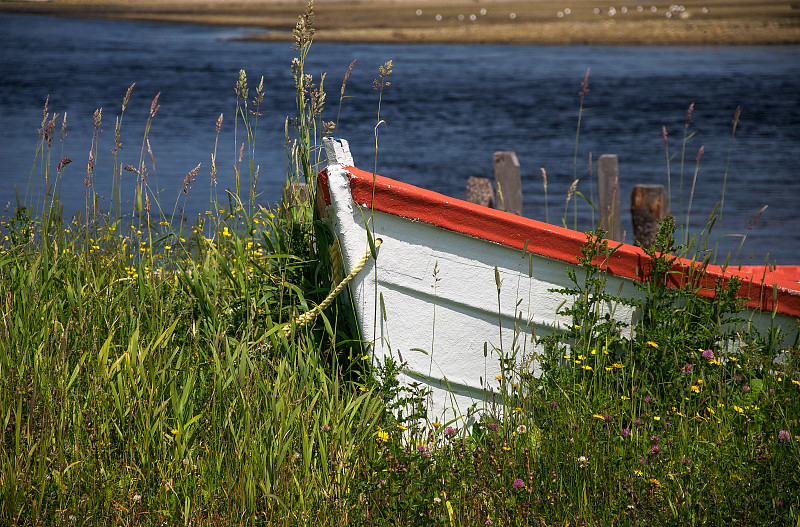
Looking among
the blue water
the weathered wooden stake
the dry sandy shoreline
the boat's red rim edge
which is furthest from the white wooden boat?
the dry sandy shoreline

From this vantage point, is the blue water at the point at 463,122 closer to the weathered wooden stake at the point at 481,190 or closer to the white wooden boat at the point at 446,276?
the white wooden boat at the point at 446,276

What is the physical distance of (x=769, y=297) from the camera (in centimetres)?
303

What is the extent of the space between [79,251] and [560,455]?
2.64 metres

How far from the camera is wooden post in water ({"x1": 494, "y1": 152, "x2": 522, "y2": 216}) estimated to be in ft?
25.0

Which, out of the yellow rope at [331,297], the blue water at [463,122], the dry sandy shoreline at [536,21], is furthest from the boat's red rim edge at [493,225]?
the dry sandy shoreline at [536,21]

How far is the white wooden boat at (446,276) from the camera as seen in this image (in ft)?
8.90

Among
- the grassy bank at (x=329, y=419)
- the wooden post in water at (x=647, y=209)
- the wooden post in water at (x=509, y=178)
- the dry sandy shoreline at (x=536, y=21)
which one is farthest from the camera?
the dry sandy shoreline at (x=536, y=21)

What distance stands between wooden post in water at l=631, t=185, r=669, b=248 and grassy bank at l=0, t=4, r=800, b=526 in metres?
3.96

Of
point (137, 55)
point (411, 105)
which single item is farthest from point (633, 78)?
point (137, 55)

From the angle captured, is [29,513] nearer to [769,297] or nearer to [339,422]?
[339,422]

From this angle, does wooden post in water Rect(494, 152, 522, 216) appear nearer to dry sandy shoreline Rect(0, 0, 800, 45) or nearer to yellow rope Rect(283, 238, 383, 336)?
yellow rope Rect(283, 238, 383, 336)

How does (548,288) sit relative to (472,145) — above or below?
above

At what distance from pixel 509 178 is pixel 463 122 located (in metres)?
14.2

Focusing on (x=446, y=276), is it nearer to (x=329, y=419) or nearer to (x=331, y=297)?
(x=331, y=297)
